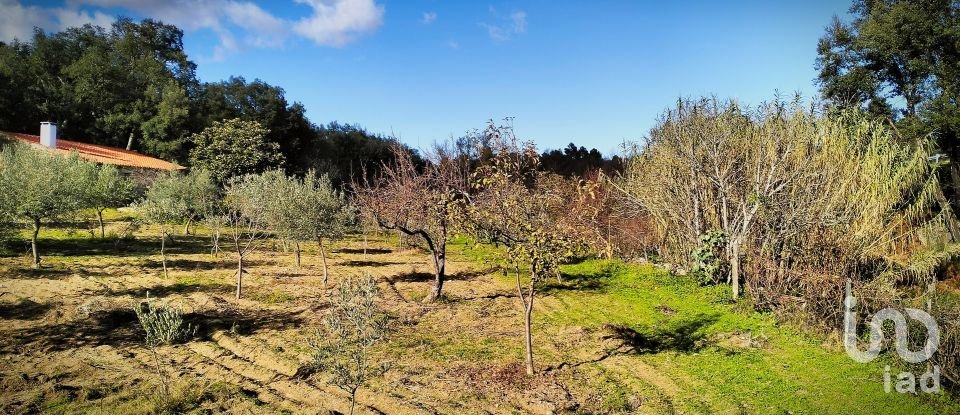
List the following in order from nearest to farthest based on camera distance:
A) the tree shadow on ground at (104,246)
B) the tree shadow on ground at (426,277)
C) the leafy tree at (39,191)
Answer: the leafy tree at (39,191) < the tree shadow on ground at (426,277) < the tree shadow on ground at (104,246)

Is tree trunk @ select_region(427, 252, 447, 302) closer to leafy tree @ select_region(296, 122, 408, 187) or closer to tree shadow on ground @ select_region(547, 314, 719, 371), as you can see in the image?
tree shadow on ground @ select_region(547, 314, 719, 371)

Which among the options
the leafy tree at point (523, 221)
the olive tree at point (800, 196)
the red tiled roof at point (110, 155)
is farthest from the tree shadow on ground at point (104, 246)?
the olive tree at point (800, 196)

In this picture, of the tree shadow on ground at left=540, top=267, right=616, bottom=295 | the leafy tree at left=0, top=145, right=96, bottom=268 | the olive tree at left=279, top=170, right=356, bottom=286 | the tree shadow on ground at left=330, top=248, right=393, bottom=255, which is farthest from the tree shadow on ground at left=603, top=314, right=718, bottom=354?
the leafy tree at left=0, top=145, right=96, bottom=268

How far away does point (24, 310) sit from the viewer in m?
15.1

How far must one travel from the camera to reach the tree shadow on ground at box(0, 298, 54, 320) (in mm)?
14622

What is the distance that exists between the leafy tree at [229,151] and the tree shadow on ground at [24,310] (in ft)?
86.1

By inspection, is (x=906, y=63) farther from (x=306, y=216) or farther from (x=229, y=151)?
(x=229, y=151)

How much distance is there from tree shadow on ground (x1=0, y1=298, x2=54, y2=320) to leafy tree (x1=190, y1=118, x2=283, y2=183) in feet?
86.1

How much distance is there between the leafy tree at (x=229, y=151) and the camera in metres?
42.0

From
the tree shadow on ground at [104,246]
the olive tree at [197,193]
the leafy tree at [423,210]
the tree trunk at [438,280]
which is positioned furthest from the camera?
the olive tree at [197,193]

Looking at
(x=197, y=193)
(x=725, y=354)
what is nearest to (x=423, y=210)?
(x=725, y=354)

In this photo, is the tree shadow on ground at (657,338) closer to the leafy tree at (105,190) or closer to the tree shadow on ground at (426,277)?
the tree shadow on ground at (426,277)

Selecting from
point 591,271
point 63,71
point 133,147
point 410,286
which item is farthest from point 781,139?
point 63,71

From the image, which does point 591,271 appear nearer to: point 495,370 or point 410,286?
point 410,286
